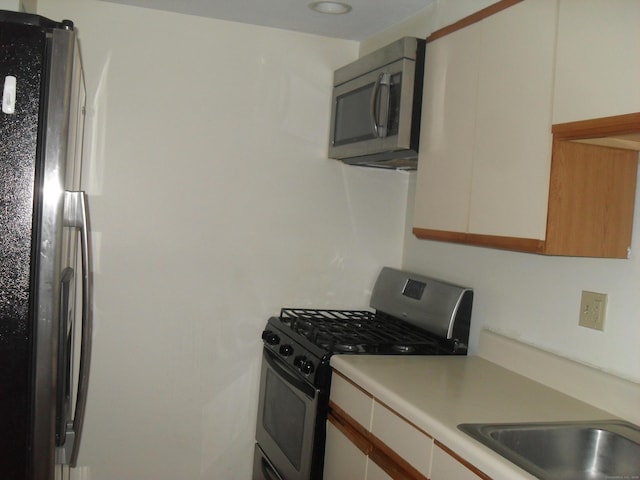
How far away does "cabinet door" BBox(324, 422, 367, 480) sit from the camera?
2.12m

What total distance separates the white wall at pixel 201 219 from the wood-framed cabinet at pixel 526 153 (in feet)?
3.17

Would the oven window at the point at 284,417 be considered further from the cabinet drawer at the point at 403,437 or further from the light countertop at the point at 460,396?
the cabinet drawer at the point at 403,437

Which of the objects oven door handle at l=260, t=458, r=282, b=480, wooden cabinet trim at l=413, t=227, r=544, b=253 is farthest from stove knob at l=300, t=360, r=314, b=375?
wooden cabinet trim at l=413, t=227, r=544, b=253

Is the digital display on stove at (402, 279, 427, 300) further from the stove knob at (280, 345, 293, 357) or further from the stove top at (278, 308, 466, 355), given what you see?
the stove knob at (280, 345, 293, 357)

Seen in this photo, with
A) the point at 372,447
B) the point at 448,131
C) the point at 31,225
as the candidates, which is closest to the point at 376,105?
the point at 448,131

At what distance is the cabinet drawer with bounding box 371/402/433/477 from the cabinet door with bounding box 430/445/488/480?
3 cm

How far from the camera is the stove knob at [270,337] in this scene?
2811 mm

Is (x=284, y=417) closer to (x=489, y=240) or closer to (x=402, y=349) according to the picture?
(x=402, y=349)

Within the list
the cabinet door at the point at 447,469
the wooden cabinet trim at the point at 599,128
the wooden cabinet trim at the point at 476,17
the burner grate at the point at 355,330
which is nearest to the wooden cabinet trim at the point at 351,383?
the burner grate at the point at 355,330

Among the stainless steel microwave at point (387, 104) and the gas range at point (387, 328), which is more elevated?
the stainless steel microwave at point (387, 104)

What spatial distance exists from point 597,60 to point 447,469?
43.8 inches

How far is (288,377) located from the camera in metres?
2.62

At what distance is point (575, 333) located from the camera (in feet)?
6.84

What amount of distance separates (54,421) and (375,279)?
186cm
